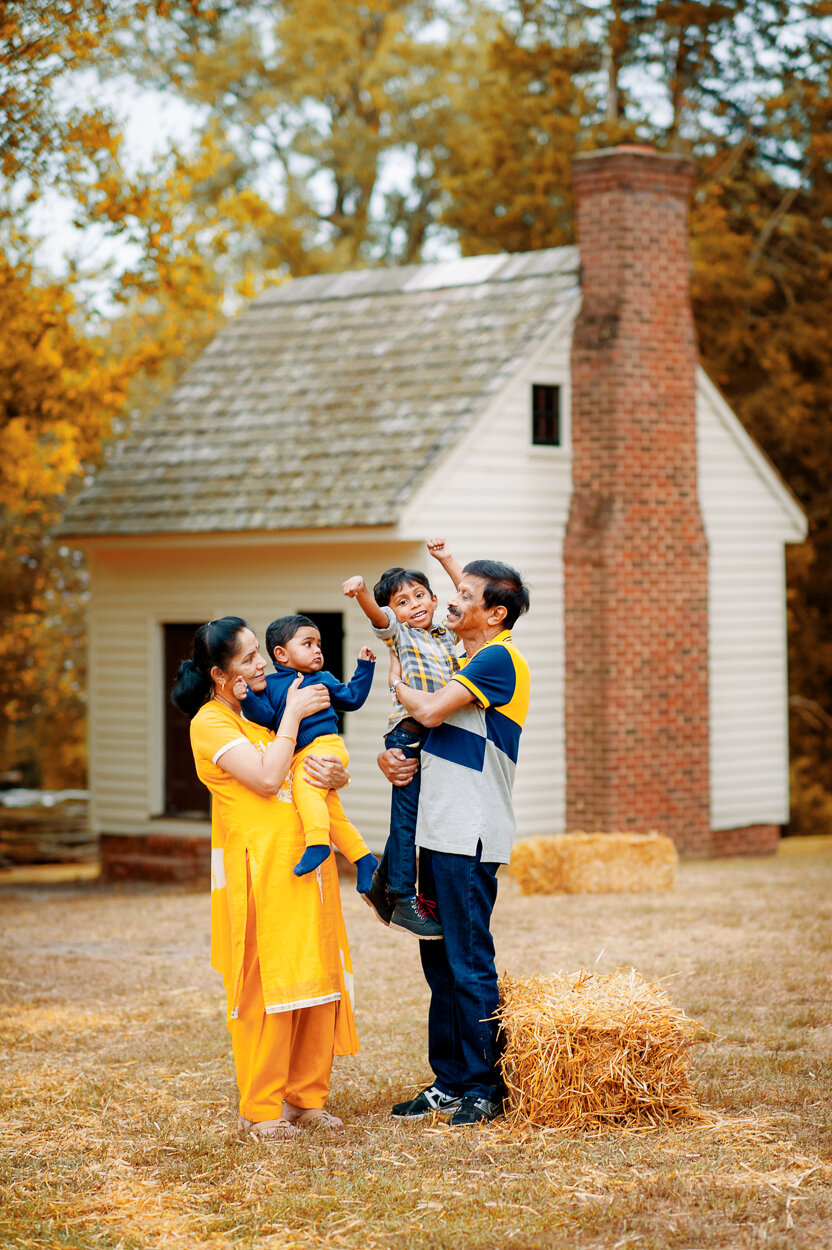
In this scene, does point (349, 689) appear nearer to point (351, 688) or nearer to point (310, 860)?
point (351, 688)

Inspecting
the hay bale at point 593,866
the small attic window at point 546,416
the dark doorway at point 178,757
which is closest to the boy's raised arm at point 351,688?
the hay bale at point 593,866

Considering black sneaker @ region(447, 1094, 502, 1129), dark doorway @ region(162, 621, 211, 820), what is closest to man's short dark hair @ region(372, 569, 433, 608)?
black sneaker @ region(447, 1094, 502, 1129)

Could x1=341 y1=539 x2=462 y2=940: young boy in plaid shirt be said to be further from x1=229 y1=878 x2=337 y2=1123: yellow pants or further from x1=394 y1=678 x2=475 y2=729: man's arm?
x1=229 y1=878 x2=337 y2=1123: yellow pants

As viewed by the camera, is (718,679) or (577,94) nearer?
(718,679)

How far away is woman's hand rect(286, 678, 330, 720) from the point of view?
5633 millimetres

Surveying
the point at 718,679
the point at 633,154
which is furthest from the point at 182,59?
the point at 718,679

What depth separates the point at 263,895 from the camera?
566 cm

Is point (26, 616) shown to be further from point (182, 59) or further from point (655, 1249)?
point (655, 1249)

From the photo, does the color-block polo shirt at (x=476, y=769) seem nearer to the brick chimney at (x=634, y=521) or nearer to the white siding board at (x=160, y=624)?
the white siding board at (x=160, y=624)

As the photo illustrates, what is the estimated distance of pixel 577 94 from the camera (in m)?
22.3

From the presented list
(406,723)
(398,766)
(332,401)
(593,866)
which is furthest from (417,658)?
(332,401)

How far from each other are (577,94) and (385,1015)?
1749cm

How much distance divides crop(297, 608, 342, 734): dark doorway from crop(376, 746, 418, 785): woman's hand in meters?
8.86

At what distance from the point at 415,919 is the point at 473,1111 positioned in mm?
747
